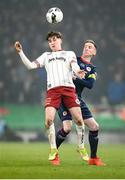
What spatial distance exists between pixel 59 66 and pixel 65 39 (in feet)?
55.4

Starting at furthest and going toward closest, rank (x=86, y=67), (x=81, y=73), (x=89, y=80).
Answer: (x=86, y=67) < (x=89, y=80) < (x=81, y=73)

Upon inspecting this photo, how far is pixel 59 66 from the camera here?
10617 mm

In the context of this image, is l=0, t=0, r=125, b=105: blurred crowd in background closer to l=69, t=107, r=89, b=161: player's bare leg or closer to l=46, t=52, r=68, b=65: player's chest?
l=69, t=107, r=89, b=161: player's bare leg

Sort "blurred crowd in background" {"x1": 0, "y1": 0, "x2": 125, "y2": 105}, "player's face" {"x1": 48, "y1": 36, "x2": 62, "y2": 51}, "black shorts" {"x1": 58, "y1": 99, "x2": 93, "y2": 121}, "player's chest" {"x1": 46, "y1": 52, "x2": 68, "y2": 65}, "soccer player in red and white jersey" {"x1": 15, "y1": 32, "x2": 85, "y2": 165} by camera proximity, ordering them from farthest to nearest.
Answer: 1. "blurred crowd in background" {"x1": 0, "y1": 0, "x2": 125, "y2": 105}
2. "black shorts" {"x1": 58, "y1": 99, "x2": 93, "y2": 121}
3. "player's face" {"x1": 48, "y1": 36, "x2": 62, "y2": 51}
4. "player's chest" {"x1": 46, "y1": 52, "x2": 68, "y2": 65}
5. "soccer player in red and white jersey" {"x1": 15, "y1": 32, "x2": 85, "y2": 165}

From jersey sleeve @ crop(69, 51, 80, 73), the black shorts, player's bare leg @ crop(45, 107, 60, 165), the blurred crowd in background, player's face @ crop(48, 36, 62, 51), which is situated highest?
the blurred crowd in background

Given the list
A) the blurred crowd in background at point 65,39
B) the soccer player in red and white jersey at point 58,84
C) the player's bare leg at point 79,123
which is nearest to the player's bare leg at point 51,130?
the soccer player in red and white jersey at point 58,84

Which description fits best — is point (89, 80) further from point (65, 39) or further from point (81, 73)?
point (65, 39)

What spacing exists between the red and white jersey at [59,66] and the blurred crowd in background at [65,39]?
14.5m

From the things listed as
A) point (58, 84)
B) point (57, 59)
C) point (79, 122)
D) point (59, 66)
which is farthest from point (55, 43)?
point (79, 122)

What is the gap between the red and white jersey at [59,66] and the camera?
10.6 meters

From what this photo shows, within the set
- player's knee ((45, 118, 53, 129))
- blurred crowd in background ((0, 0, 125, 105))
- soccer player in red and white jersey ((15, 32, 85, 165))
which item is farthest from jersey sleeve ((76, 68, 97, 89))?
blurred crowd in background ((0, 0, 125, 105))

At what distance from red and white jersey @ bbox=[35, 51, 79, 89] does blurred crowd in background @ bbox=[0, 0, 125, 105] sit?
47.6ft

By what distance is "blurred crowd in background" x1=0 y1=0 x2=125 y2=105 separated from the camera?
25.5 meters

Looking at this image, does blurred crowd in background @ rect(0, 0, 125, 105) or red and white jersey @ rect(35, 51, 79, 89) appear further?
blurred crowd in background @ rect(0, 0, 125, 105)
